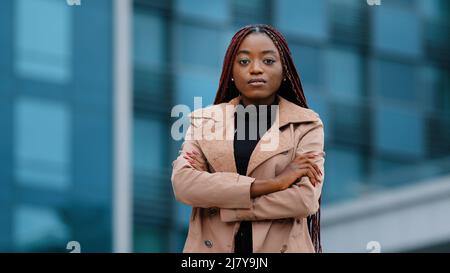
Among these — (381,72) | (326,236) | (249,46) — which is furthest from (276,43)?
(381,72)

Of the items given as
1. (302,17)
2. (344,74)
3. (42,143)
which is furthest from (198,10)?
(344,74)

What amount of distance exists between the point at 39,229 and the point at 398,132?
→ 10399 millimetres

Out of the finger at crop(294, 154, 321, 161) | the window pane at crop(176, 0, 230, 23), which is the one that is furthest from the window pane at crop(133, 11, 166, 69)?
the finger at crop(294, 154, 321, 161)

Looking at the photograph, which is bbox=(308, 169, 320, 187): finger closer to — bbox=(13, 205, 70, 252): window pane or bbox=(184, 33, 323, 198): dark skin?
bbox=(184, 33, 323, 198): dark skin

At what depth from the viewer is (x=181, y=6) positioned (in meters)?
46.6

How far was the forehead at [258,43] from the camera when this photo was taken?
15469 mm

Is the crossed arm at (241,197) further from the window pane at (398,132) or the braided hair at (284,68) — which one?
the window pane at (398,132)

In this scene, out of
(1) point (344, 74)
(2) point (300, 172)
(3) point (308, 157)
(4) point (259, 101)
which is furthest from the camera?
(1) point (344, 74)

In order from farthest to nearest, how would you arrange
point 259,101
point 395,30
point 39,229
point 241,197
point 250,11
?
point 395,30 → point 250,11 → point 39,229 → point 259,101 → point 241,197

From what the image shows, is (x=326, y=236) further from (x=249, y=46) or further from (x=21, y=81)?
(x=249, y=46)

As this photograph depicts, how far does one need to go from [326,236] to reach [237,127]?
25.3 metres

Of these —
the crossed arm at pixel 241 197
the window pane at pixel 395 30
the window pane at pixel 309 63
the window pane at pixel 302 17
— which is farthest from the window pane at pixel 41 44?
the crossed arm at pixel 241 197

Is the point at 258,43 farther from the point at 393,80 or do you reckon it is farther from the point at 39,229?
the point at 393,80

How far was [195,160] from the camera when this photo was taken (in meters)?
15.5
